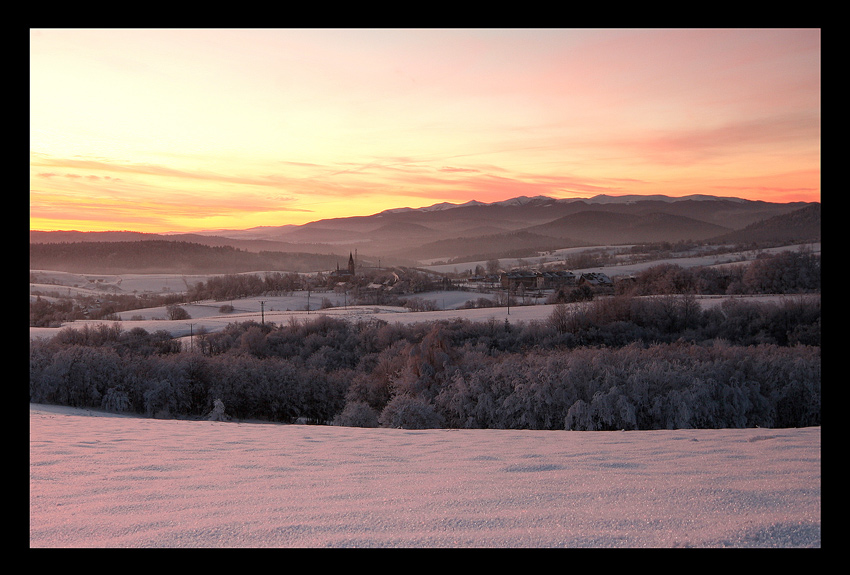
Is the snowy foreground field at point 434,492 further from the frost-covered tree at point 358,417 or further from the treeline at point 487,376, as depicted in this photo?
the frost-covered tree at point 358,417

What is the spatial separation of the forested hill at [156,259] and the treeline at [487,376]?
429 ft

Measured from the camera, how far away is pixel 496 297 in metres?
62.4

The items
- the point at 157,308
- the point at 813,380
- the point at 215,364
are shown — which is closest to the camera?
the point at 813,380

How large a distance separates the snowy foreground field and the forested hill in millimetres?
157592

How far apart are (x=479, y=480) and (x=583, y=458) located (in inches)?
61.6

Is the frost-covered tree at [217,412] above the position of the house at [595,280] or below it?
below

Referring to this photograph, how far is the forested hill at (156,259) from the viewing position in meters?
149

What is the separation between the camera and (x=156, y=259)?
536 ft

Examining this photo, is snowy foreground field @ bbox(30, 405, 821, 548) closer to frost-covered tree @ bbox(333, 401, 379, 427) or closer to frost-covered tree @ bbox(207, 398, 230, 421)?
frost-covered tree @ bbox(333, 401, 379, 427)

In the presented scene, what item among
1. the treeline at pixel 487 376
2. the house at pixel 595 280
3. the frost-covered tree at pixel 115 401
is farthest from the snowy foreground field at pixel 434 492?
the house at pixel 595 280

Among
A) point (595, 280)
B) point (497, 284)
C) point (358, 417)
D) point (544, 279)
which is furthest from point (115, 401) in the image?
point (497, 284)

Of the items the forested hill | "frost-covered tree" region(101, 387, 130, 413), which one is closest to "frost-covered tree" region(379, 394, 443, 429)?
"frost-covered tree" region(101, 387, 130, 413)
